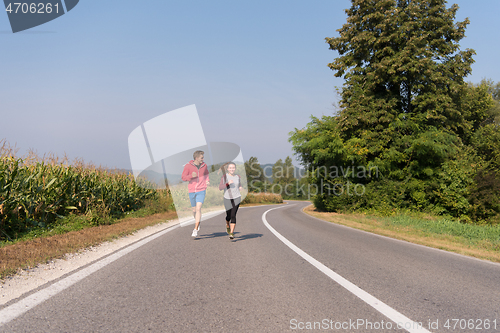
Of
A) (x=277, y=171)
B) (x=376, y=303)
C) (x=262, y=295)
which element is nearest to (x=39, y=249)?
(x=262, y=295)

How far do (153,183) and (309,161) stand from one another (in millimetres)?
15759

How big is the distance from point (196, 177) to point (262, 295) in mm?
4764

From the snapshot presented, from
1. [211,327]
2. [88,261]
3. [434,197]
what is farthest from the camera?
[434,197]

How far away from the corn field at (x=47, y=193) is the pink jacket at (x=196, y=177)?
161 inches

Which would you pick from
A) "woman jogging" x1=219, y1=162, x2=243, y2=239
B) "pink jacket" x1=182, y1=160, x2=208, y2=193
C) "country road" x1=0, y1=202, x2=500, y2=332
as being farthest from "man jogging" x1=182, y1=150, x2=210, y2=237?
"country road" x1=0, y1=202, x2=500, y2=332

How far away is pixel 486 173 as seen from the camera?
19.5 metres

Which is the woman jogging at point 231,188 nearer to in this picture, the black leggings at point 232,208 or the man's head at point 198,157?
the black leggings at point 232,208

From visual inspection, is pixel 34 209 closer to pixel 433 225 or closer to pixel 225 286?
pixel 225 286

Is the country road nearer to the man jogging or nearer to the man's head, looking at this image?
the man jogging

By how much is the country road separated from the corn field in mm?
3589

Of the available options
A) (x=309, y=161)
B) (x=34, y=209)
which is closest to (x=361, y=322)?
(x=34, y=209)

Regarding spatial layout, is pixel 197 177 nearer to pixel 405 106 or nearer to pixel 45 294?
pixel 45 294

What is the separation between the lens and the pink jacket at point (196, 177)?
809cm

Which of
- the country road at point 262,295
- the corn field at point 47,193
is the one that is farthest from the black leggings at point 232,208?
the corn field at point 47,193
